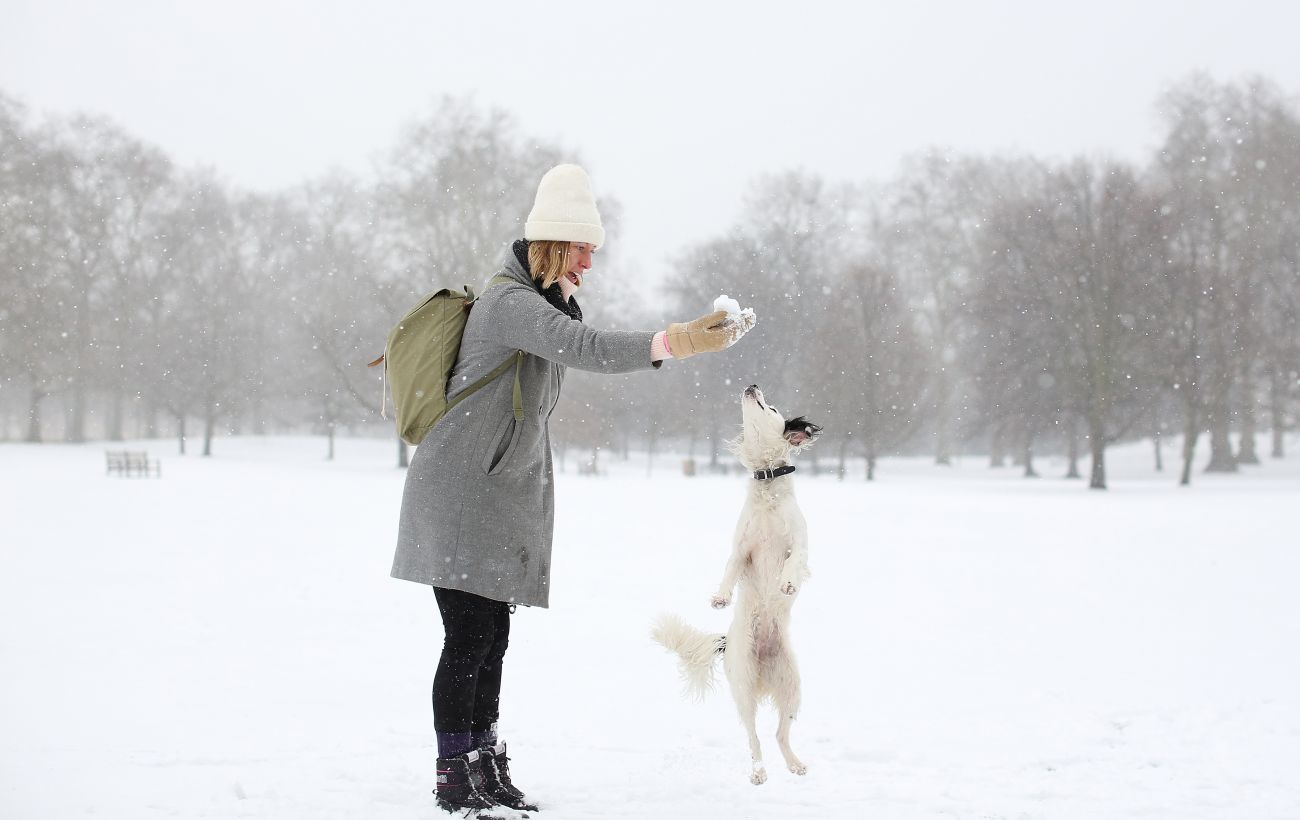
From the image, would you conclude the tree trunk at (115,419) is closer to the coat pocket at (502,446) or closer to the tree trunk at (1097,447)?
the tree trunk at (1097,447)

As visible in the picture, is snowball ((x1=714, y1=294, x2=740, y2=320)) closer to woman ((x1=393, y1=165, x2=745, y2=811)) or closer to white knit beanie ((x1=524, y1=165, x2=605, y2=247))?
woman ((x1=393, y1=165, x2=745, y2=811))

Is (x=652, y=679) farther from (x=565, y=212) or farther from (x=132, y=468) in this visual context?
(x=132, y=468)

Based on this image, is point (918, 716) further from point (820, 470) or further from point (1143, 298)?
point (820, 470)

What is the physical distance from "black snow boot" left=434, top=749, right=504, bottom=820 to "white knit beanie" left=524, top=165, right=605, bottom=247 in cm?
193

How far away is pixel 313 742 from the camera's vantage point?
449cm

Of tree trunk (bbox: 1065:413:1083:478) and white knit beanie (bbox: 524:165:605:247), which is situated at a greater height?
white knit beanie (bbox: 524:165:605:247)

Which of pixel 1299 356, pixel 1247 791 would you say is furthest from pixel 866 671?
pixel 1299 356

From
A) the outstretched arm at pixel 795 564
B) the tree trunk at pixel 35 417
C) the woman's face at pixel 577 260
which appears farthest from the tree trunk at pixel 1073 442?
the tree trunk at pixel 35 417

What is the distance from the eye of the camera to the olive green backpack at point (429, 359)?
3252mm

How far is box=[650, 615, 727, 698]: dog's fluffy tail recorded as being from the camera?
374 centimetres

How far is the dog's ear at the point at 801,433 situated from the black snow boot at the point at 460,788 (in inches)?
65.8

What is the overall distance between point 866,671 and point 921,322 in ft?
132

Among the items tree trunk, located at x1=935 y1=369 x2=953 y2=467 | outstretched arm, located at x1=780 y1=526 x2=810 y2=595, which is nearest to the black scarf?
outstretched arm, located at x1=780 y1=526 x2=810 y2=595

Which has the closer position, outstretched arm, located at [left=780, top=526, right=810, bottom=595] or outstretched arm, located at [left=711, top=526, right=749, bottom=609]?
outstretched arm, located at [left=780, top=526, right=810, bottom=595]
